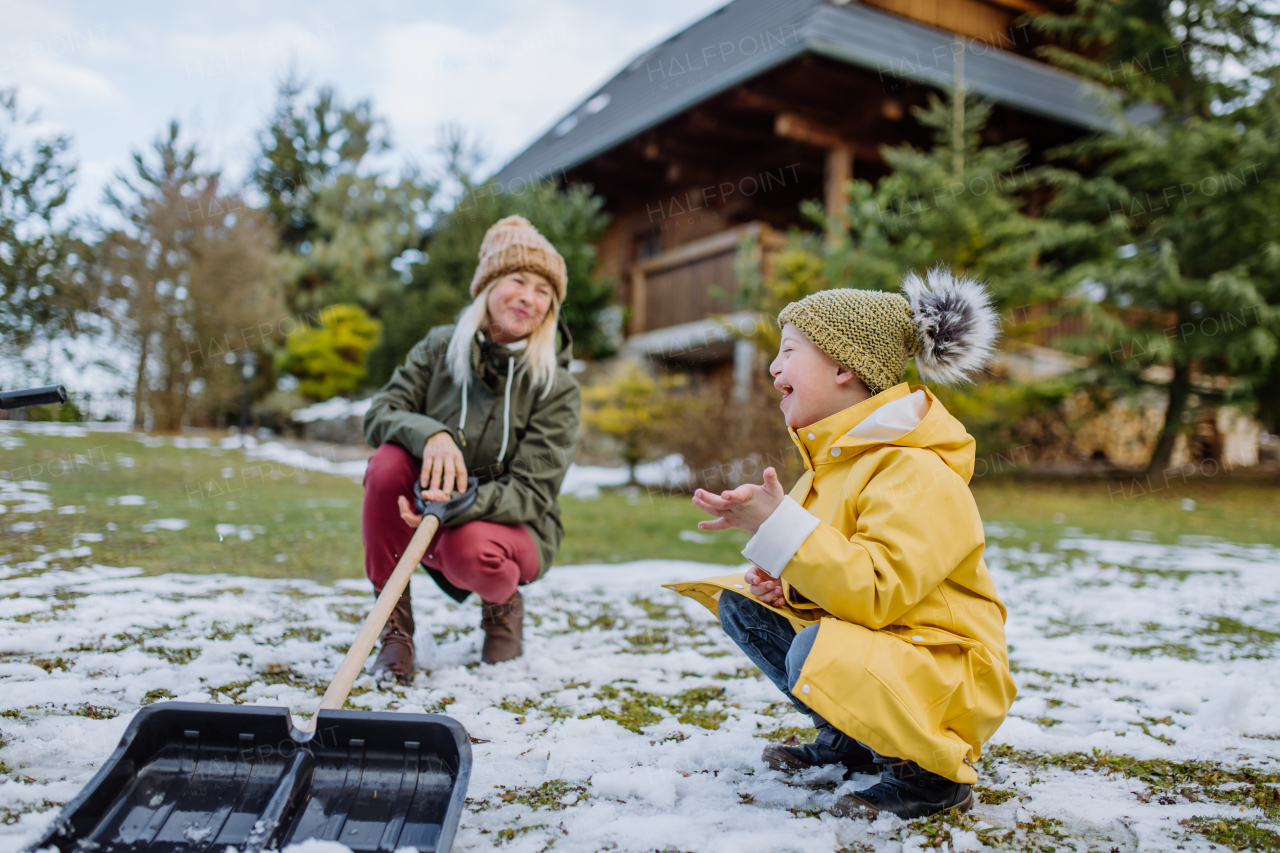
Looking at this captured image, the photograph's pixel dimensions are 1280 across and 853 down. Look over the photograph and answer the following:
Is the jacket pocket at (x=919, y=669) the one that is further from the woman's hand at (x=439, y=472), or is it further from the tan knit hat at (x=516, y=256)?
the tan knit hat at (x=516, y=256)

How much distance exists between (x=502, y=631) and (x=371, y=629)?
0.77 m

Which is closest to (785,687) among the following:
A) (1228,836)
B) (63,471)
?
(1228,836)

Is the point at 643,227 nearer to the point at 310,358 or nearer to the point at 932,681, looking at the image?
the point at 310,358

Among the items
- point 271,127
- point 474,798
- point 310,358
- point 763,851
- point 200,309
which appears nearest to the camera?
point 763,851

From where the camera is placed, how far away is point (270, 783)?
135cm

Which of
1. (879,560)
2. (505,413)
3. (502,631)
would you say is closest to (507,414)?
(505,413)

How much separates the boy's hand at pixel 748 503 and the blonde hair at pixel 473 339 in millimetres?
1136

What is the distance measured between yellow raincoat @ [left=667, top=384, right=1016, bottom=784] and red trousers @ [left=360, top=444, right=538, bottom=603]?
962mm

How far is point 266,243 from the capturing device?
13609mm

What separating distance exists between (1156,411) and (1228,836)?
37.2ft

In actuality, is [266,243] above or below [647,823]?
above

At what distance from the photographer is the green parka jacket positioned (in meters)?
2.36

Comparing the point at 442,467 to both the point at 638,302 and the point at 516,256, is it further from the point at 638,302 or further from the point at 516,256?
the point at 638,302

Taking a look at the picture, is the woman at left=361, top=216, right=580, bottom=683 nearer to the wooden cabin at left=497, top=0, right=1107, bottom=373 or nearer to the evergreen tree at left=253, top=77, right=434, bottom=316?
the wooden cabin at left=497, top=0, right=1107, bottom=373
